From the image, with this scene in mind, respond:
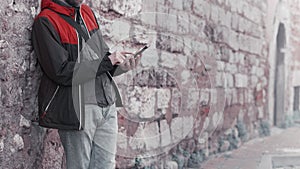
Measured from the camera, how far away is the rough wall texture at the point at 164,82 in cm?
229

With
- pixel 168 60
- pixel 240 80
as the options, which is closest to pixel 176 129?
pixel 168 60

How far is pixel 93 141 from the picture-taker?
2.35 meters

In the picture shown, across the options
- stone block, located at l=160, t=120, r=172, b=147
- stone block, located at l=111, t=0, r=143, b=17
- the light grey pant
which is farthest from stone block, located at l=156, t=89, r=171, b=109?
the light grey pant

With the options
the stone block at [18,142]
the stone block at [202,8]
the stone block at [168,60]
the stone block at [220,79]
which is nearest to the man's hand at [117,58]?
the stone block at [18,142]

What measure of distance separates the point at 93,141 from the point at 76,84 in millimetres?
335

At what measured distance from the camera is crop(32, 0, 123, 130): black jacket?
212 cm

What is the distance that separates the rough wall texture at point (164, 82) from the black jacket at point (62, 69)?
0.14 meters

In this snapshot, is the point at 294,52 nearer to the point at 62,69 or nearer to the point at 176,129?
the point at 176,129

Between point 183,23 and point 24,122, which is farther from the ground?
point 183,23

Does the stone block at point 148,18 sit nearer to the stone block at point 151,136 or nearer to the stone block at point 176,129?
the stone block at point 151,136

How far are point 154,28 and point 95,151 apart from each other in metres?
1.49

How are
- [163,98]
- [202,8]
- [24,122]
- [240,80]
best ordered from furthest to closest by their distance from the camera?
[240,80]
[202,8]
[163,98]
[24,122]

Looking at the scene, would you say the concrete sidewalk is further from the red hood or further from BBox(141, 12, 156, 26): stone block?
the red hood

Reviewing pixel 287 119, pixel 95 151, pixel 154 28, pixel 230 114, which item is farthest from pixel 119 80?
pixel 287 119
